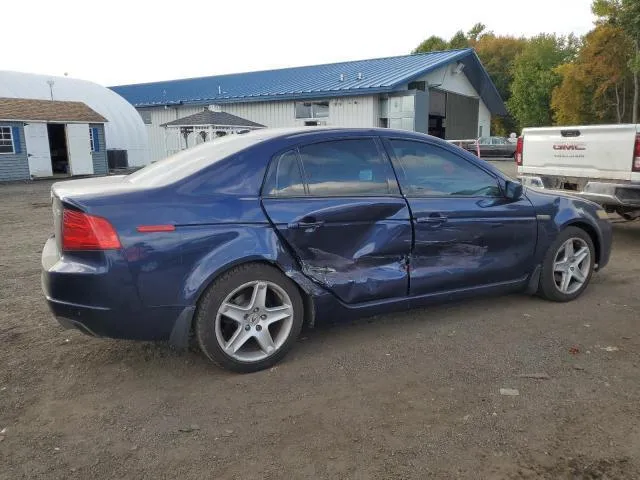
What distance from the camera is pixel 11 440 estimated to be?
2770 millimetres

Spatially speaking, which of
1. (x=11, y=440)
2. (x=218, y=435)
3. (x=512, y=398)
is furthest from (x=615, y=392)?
(x=11, y=440)

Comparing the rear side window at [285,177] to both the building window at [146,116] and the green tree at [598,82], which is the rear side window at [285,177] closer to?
the building window at [146,116]

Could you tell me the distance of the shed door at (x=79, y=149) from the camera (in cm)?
2236

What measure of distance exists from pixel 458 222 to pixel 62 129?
1004 inches

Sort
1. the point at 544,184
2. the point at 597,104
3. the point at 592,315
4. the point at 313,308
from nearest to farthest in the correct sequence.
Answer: the point at 313,308 → the point at 592,315 → the point at 544,184 → the point at 597,104

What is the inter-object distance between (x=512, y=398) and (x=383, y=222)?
4.74 feet

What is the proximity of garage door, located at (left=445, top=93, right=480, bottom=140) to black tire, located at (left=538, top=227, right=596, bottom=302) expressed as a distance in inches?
898

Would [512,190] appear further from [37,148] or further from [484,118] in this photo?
[484,118]

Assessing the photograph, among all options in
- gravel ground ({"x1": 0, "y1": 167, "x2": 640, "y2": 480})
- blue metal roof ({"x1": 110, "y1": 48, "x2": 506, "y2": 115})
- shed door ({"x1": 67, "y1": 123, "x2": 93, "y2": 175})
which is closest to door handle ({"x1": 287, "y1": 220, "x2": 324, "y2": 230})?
gravel ground ({"x1": 0, "y1": 167, "x2": 640, "y2": 480})

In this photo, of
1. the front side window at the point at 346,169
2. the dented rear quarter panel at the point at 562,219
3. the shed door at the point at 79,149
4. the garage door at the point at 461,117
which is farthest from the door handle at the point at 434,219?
the garage door at the point at 461,117

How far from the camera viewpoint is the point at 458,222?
4.10m


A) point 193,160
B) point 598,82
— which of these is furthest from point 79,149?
point 598,82

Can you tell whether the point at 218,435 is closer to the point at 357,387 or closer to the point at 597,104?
the point at 357,387

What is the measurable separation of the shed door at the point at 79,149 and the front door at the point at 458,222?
2169cm
